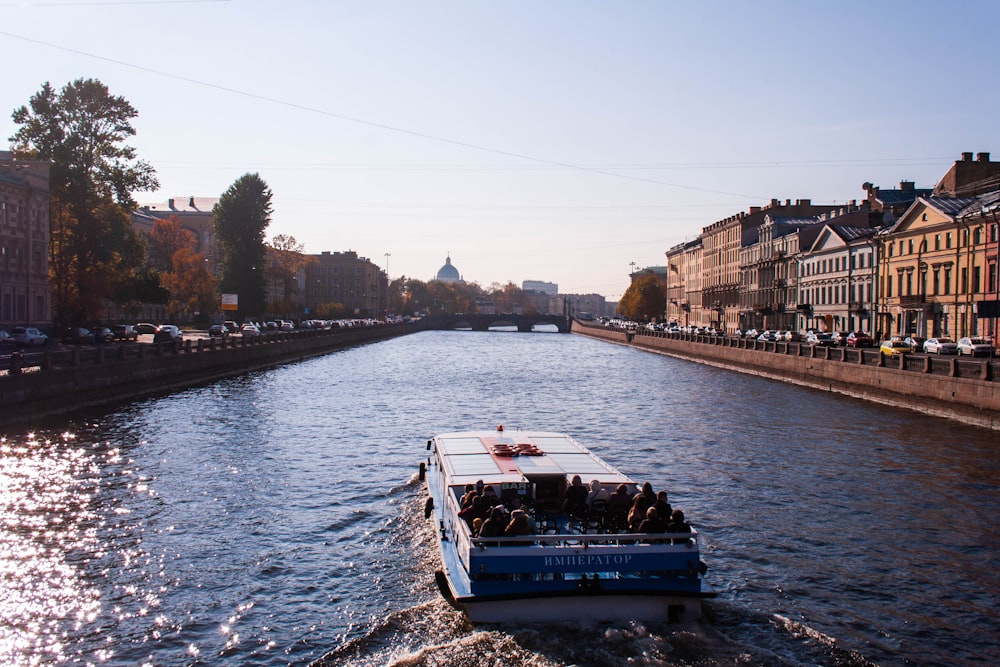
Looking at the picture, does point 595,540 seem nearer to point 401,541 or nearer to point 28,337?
point 401,541

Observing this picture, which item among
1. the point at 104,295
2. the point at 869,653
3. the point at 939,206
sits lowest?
the point at 869,653

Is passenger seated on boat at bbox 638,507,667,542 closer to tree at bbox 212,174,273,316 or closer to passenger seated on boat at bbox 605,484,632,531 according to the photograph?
passenger seated on boat at bbox 605,484,632,531

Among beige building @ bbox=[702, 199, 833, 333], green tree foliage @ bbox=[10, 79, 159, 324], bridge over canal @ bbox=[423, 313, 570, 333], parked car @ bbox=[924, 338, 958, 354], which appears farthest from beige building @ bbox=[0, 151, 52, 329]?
bridge over canal @ bbox=[423, 313, 570, 333]

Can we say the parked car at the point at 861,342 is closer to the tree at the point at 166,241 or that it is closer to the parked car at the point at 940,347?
the parked car at the point at 940,347

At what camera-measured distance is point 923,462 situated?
29062 mm

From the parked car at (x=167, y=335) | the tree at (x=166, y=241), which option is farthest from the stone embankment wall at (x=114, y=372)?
the tree at (x=166, y=241)

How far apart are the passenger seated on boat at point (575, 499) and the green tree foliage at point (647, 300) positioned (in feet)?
541

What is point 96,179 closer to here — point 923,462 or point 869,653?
point 923,462

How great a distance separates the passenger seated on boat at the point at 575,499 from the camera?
16.4m

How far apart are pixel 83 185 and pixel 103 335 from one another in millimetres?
10989

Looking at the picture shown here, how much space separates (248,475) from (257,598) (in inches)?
436

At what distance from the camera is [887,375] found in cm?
4403

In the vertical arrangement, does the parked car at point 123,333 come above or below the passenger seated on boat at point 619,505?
Result: above

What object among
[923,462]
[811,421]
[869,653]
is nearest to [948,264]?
[811,421]
